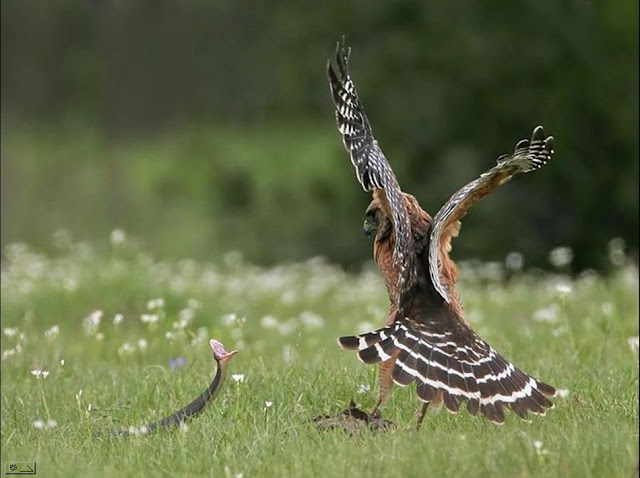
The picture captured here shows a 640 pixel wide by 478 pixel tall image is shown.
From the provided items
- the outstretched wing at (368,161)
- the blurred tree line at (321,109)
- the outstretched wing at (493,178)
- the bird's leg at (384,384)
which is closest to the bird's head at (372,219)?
the outstretched wing at (368,161)

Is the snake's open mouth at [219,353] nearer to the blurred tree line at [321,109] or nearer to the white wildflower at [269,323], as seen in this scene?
the white wildflower at [269,323]

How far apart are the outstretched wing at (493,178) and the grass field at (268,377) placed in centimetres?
88

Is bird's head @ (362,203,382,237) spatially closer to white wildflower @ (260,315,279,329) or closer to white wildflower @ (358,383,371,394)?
white wildflower @ (358,383,371,394)

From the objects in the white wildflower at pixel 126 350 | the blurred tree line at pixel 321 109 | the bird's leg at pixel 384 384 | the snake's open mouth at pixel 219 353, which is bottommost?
the bird's leg at pixel 384 384

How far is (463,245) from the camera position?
18.7 meters

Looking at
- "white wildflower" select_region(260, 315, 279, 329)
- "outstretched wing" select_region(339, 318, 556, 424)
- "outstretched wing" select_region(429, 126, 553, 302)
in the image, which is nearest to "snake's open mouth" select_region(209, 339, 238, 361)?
"outstretched wing" select_region(339, 318, 556, 424)

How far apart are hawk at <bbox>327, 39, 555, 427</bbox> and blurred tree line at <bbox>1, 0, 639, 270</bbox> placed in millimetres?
11772

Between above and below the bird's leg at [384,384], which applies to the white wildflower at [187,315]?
above

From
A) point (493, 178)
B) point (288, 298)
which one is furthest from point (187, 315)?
point (493, 178)

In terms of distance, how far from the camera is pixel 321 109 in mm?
20484

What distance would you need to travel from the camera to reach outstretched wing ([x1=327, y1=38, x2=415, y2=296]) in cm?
629

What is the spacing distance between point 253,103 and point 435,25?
152 inches

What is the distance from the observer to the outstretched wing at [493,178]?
596 cm

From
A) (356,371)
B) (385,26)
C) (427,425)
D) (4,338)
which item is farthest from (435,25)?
(427,425)
